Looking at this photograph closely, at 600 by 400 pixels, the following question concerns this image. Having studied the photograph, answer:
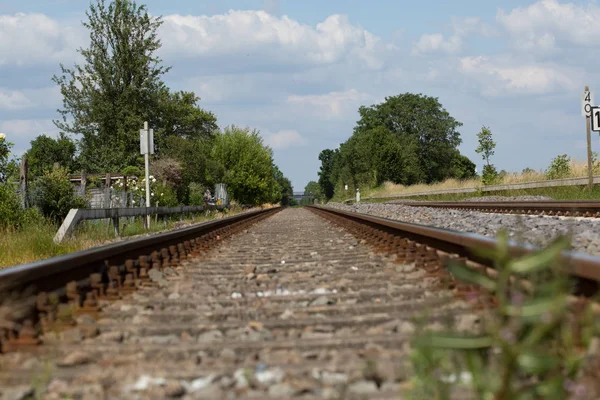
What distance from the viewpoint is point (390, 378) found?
8.91 feet

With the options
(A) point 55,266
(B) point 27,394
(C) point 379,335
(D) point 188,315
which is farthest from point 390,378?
(A) point 55,266

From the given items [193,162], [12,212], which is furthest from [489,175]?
[12,212]

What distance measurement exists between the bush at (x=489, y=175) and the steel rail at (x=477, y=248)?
27033 millimetres

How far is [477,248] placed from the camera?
84.6 inches

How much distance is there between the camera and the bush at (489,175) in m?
36.8

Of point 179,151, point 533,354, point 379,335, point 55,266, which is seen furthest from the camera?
point 179,151

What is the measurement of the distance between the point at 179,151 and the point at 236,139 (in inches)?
562

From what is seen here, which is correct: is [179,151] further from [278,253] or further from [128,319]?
[128,319]

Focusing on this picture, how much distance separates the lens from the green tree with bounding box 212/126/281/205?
175 feet

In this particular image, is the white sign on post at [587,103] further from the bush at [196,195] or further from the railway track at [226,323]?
the railway track at [226,323]

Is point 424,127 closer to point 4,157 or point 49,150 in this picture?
point 49,150

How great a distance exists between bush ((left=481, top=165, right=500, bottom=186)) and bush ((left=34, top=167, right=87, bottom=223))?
2545 centimetres

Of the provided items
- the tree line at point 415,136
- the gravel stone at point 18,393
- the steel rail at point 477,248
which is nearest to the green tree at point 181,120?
the tree line at point 415,136

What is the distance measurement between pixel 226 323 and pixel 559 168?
27644 mm
